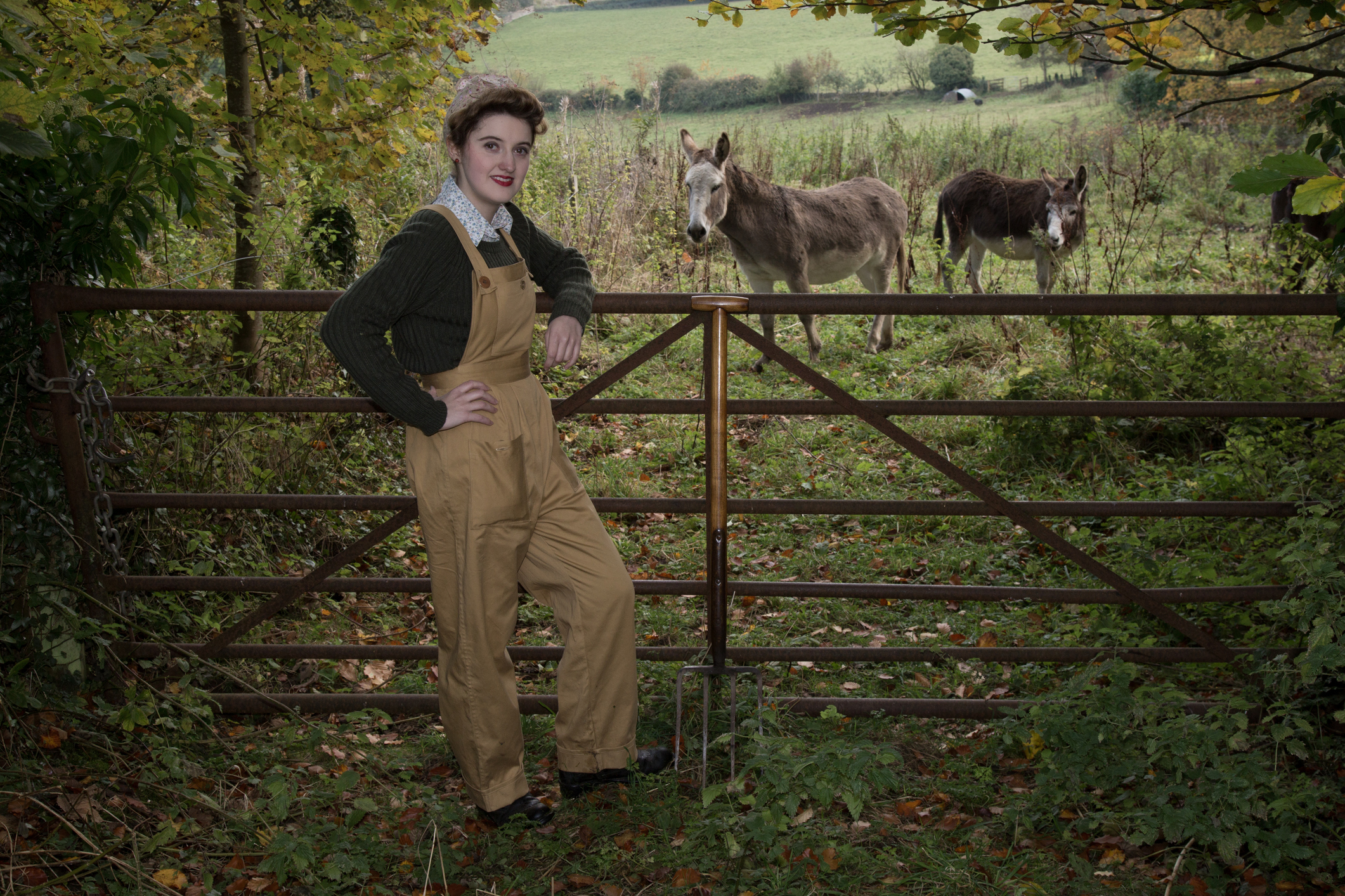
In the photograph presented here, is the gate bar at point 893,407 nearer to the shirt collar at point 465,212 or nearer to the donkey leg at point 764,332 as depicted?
the shirt collar at point 465,212

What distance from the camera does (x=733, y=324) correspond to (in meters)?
3.22

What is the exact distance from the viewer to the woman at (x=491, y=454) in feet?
8.14

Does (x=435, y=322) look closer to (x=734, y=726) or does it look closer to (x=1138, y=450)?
(x=734, y=726)

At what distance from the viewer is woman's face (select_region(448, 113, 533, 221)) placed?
252 cm

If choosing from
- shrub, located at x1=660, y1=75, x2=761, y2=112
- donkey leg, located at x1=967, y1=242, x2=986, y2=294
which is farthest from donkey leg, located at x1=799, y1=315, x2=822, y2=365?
shrub, located at x1=660, y1=75, x2=761, y2=112

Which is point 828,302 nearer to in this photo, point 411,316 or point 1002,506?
point 1002,506

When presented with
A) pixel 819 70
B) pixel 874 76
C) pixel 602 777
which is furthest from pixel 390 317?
pixel 874 76

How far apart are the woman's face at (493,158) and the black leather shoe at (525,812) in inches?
70.1

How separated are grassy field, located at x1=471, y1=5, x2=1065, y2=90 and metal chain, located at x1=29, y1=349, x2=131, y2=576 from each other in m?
26.0

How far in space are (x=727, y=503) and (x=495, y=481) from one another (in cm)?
101

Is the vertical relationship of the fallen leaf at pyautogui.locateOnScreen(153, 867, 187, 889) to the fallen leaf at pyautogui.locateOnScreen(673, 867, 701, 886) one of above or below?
above

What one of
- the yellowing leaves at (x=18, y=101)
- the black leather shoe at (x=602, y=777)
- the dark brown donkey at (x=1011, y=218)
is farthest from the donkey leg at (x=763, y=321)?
the yellowing leaves at (x=18, y=101)

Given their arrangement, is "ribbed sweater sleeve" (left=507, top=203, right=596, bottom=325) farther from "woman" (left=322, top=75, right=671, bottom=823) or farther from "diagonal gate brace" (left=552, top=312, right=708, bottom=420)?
"diagonal gate brace" (left=552, top=312, right=708, bottom=420)

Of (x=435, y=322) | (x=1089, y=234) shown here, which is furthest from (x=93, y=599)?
(x=1089, y=234)
